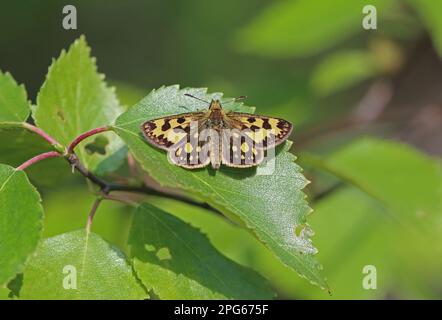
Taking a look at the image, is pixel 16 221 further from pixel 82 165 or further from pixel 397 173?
pixel 397 173

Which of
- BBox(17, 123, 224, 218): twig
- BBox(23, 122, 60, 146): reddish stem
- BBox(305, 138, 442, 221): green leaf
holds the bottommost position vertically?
BBox(17, 123, 224, 218): twig

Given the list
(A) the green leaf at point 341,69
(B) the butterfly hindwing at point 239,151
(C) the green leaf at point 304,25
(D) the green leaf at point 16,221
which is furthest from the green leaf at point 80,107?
(A) the green leaf at point 341,69

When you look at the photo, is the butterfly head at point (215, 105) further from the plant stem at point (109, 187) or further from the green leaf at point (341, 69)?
the green leaf at point (341, 69)

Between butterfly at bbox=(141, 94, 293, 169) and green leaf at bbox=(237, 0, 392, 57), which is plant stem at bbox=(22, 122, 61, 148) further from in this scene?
green leaf at bbox=(237, 0, 392, 57)

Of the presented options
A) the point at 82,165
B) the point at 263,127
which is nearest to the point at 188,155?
the point at 263,127

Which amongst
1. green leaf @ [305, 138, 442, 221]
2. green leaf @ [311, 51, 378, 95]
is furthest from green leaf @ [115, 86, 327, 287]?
green leaf @ [311, 51, 378, 95]

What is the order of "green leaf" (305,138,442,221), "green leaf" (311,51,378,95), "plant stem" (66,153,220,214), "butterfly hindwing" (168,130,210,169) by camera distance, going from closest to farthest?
"butterfly hindwing" (168,130,210,169) < "plant stem" (66,153,220,214) < "green leaf" (305,138,442,221) < "green leaf" (311,51,378,95)
